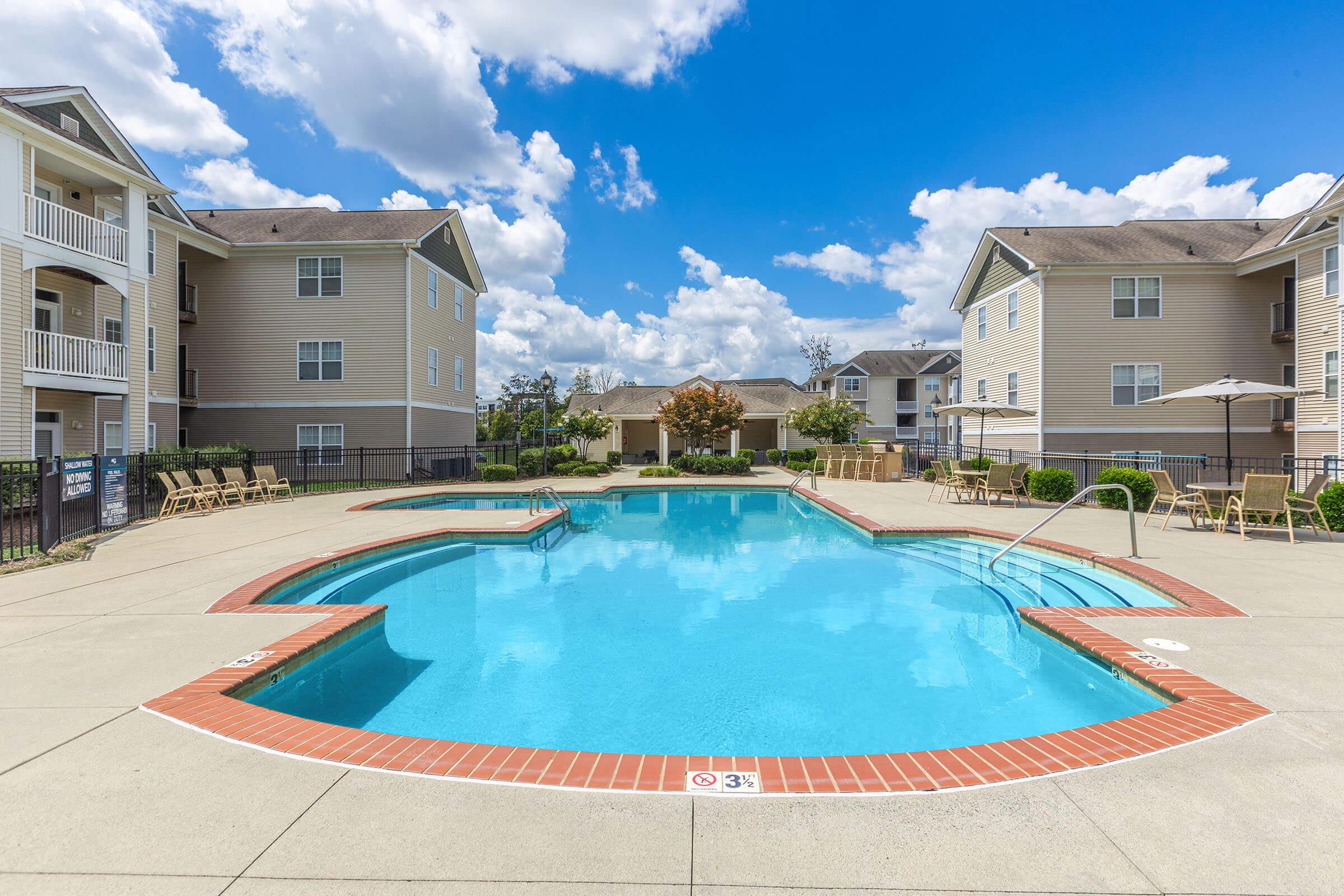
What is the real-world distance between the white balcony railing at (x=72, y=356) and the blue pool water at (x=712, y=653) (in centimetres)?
1103

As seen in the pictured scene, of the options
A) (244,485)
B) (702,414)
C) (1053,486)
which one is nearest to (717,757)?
(1053,486)

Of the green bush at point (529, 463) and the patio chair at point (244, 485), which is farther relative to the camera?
the green bush at point (529, 463)

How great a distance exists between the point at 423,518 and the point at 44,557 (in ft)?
18.8

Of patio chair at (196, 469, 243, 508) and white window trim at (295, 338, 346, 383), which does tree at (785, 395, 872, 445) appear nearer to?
white window trim at (295, 338, 346, 383)

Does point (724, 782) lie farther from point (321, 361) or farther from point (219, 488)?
point (321, 361)

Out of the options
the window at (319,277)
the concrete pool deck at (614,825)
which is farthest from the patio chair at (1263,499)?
the window at (319,277)

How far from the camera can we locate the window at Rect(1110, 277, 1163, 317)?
67.6 ft

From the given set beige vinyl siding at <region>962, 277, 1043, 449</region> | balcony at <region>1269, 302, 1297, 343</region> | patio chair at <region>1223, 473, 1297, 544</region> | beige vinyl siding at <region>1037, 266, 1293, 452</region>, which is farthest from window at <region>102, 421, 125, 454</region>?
balcony at <region>1269, 302, 1297, 343</region>

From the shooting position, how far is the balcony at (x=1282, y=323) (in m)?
19.9

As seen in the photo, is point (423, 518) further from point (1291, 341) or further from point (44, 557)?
point (1291, 341)

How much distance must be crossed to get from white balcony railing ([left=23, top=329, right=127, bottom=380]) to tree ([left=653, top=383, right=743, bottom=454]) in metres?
17.9

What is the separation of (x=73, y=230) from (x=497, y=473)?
12.6 m

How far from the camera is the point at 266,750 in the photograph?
126 inches

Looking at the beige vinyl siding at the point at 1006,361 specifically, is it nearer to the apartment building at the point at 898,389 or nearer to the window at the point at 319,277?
the apartment building at the point at 898,389
